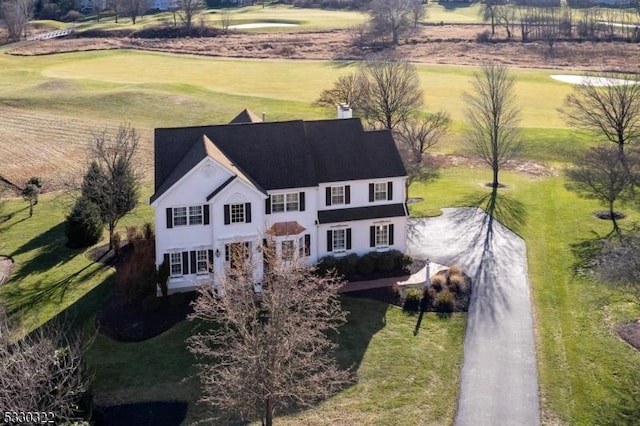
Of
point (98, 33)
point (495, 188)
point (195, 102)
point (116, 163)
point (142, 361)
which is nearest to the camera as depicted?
point (142, 361)

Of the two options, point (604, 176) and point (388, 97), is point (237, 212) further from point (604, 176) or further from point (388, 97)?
point (388, 97)

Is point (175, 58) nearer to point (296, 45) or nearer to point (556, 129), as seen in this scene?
point (296, 45)

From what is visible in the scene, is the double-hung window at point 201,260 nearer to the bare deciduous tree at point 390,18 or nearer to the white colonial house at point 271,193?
the white colonial house at point 271,193

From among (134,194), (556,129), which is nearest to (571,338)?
(134,194)

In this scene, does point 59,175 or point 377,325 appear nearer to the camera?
point 377,325

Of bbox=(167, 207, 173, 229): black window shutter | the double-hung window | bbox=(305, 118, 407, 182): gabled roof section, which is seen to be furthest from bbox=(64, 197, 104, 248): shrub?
bbox=(305, 118, 407, 182): gabled roof section
